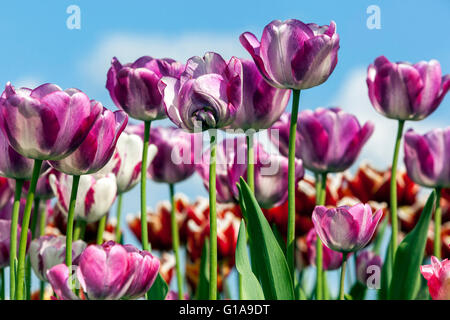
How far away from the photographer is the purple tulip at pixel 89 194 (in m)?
1.07

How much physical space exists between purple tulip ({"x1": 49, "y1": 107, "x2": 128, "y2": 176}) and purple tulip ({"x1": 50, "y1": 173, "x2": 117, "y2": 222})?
25 centimetres

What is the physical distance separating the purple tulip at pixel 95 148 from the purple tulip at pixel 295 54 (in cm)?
23

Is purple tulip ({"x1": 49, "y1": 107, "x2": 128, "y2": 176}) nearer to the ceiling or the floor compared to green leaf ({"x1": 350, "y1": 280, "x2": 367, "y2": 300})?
nearer to the ceiling

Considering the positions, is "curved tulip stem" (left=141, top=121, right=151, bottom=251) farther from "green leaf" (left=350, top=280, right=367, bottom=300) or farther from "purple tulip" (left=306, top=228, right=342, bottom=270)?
"green leaf" (left=350, top=280, right=367, bottom=300)

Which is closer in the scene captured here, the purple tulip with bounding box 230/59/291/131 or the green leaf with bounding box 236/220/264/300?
the green leaf with bounding box 236/220/264/300

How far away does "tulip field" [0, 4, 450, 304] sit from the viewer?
30.0 inches

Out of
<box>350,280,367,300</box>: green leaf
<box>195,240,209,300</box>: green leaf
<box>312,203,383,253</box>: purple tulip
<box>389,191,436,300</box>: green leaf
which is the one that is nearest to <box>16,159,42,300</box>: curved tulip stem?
<box>312,203,383,253</box>: purple tulip

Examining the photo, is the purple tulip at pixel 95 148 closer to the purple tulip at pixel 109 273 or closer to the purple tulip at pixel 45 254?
the purple tulip at pixel 109 273

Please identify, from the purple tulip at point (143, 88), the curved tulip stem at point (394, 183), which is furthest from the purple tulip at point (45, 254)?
the curved tulip stem at point (394, 183)

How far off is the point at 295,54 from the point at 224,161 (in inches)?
16.9

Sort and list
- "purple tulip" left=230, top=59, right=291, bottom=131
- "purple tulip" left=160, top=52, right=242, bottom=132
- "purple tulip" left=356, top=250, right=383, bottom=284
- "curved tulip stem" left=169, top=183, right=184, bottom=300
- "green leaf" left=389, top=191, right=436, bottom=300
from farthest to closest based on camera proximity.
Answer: "purple tulip" left=356, top=250, right=383, bottom=284 < "curved tulip stem" left=169, top=183, right=184, bottom=300 < "green leaf" left=389, top=191, right=436, bottom=300 < "purple tulip" left=230, top=59, right=291, bottom=131 < "purple tulip" left=160, top=52, right=242, bottom=132

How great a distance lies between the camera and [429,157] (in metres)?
1.33

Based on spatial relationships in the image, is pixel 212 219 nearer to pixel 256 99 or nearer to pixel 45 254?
pixel 256 99
